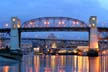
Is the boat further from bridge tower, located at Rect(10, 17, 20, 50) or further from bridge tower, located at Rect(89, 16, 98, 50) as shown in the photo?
bridge tower, located at Rect(89, 16, 98, 50)

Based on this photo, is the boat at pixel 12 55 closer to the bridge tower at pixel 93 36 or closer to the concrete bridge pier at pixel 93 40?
the concrete bridge pier at pixel 93 40

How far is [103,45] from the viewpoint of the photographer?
18462cm

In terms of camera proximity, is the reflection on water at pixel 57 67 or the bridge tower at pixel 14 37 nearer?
the reflection on water at pixel 57 67

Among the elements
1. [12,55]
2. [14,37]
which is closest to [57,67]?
[12,55]

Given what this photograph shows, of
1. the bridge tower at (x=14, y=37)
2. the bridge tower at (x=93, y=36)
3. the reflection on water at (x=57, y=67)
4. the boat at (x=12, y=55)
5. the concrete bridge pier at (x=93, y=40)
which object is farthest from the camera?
the bridge tower at (x=14, y=37)

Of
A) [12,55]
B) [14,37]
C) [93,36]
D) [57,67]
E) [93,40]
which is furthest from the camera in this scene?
[14,37]

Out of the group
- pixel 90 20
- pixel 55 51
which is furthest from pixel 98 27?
pixel 55 51

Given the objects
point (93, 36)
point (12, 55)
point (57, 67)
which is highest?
point (93, 36)

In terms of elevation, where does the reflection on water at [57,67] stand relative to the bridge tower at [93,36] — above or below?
below

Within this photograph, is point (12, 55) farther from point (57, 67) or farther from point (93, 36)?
point (57, 67)

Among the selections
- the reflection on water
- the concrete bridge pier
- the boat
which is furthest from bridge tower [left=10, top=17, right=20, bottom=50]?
the reflection on water

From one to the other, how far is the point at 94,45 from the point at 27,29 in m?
19.8

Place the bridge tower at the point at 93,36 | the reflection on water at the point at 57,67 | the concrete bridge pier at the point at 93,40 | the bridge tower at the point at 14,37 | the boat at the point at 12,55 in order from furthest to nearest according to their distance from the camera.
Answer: the bridge tower at the point at 14,37 < the bridge tower at the point at 93,36 < the concrete bridge pier at the point at 93,40 < the boat at the point at 12,55 < the reflection on water at the point at 57,67

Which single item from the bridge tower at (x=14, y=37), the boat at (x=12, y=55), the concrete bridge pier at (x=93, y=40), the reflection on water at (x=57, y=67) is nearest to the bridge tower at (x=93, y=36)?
the concrete bridge pier at (x=93, y=40)
